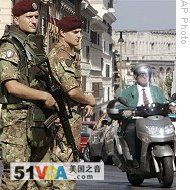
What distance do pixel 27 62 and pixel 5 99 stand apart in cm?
35

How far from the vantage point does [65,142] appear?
7.63 m

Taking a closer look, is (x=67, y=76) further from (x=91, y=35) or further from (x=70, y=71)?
(x=91, y=35)

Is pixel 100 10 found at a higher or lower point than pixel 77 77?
higher

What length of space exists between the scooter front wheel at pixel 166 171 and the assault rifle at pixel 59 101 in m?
3.30

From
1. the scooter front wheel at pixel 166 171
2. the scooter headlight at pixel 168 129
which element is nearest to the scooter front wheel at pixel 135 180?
the scooter front wheel at pixel 166 171

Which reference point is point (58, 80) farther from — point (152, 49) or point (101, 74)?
point (152, 49)

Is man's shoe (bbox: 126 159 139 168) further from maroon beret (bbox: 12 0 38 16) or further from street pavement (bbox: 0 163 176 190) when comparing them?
maroon beret (bbox: 12 0 38 16)

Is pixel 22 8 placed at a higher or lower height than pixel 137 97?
higher

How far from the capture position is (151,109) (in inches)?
444

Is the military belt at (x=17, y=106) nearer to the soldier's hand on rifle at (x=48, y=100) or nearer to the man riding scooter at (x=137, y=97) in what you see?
the soldier's hand on rifle at (x=48, y=100)

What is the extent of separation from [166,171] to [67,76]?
370 cm

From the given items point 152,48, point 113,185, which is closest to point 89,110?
point 113,185

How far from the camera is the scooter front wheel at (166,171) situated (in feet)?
35.6
